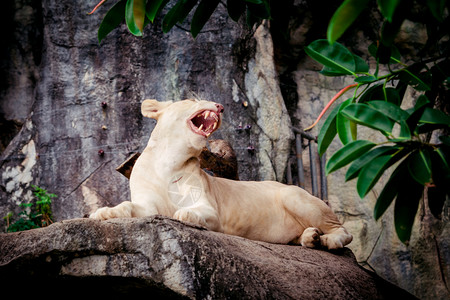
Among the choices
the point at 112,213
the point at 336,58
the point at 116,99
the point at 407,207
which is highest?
the point at 336,58

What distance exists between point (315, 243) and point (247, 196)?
1.96 feet

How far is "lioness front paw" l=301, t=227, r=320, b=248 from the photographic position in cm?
377

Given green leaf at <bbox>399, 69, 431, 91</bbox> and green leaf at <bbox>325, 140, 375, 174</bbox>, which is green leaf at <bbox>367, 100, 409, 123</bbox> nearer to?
green leaf at <bbox>325, 140, 375, 174</bbox>

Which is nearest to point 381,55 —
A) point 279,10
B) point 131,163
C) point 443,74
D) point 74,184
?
point 443,74

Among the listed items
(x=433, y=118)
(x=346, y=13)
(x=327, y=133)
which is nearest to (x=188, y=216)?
(x=327, y=133)

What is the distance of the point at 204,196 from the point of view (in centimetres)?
343

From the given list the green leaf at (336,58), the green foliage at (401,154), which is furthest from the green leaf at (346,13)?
the green leaf at (336,58)

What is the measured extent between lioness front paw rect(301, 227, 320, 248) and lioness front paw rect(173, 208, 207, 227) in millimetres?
1014

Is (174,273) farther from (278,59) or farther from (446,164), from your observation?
(278,59)

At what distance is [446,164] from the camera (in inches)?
65.5

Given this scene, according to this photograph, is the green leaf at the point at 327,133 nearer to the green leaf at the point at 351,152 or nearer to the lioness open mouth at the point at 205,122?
the green leaf at the point at 351,152

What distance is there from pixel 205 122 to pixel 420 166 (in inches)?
82.8

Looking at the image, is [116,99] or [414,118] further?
[116,99]

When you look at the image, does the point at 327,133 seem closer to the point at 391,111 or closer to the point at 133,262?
the point at 391,111
